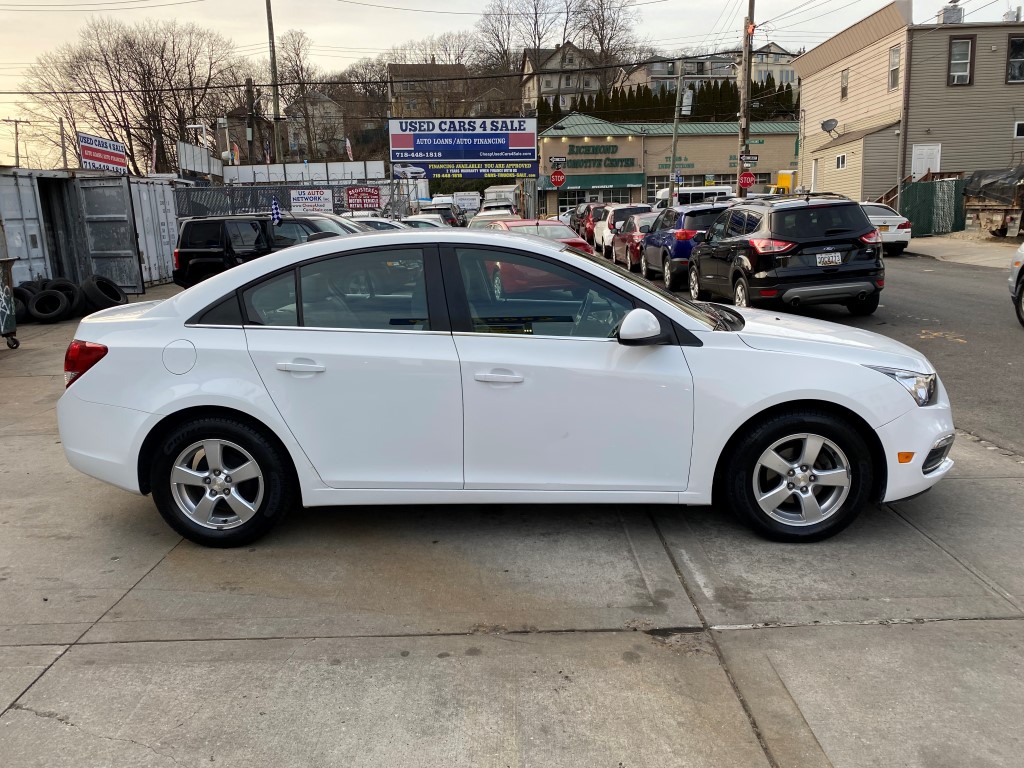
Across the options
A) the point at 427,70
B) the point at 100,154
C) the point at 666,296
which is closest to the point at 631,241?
the point at 100,154

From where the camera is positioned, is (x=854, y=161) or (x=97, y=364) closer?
(x=97, y=364)

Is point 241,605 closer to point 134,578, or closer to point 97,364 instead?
point 134,578

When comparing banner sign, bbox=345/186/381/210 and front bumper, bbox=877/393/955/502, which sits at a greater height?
banner sign, bbox=345/186/381/210

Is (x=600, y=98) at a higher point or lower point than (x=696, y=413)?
higher

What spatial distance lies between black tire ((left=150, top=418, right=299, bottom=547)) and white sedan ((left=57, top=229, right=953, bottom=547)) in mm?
10

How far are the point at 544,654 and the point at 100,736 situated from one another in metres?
1.65

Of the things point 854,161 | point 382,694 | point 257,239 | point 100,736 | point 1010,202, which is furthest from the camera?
point 854,161

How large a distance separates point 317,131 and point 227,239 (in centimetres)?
6673

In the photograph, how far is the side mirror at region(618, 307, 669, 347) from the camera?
157 inches

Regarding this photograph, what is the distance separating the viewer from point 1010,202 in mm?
24094

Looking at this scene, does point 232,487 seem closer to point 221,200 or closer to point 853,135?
point 221,200

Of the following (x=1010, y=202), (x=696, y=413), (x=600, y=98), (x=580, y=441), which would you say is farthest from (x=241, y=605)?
(x=600, y=98)

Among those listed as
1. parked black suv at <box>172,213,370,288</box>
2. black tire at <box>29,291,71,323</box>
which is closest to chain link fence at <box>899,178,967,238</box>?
parked black suv at <box>172,213,370,288</box>

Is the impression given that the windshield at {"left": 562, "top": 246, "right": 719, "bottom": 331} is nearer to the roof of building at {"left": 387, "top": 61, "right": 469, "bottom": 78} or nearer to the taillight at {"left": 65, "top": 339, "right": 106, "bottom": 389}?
the taillight at {"left": 65, "top": 339, "right": 106, "bottom": 389}
